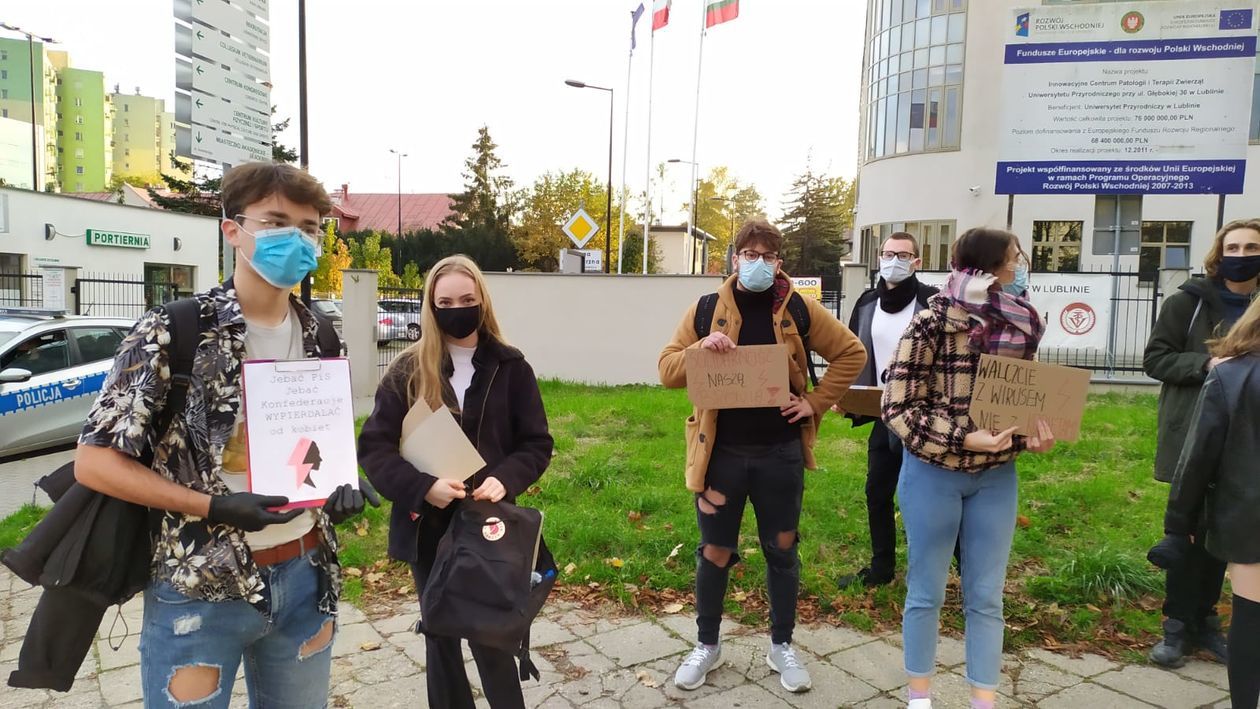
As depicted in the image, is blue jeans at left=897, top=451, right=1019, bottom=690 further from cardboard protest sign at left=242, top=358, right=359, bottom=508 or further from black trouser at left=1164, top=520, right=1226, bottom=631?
cardboard protest sign at left=242, top=358, right=359, bottom=508

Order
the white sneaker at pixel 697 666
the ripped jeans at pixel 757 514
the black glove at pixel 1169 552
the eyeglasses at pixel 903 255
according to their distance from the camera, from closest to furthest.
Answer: the black glove at pixel 1169 552 → the ripped jeans at pixel 757 514 → the white sneaker at pixel 697 666 → the eyeglasses at pixel 903 255

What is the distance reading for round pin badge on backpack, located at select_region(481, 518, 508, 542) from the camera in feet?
8.25

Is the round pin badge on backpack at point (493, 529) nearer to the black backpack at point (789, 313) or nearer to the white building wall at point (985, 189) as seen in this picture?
the black backpack at point (789, 313)

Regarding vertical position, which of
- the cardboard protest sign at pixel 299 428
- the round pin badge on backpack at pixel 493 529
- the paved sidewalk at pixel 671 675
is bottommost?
the paved sidewalk at pixel 671 675

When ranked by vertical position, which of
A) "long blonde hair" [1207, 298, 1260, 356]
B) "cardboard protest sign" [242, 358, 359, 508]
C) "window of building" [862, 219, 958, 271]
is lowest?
"cardboard protest sign" [242, 358, 359, 508]

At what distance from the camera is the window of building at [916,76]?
24484 mm

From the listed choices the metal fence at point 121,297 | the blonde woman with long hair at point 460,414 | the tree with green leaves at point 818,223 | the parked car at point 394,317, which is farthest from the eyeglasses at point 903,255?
the tree with green leaves at point 818,223

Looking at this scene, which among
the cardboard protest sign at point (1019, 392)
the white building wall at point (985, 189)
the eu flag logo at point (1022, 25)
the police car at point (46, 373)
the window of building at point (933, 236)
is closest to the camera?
the cardboard protest sign at point (1019, 392)

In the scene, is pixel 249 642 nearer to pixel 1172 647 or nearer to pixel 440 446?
pixel 440 446

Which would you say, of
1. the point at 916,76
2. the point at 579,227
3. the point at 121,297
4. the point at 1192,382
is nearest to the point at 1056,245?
the point at 916,76

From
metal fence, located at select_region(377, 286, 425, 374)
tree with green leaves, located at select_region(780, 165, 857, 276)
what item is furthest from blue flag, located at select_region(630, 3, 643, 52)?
tree with green leaves, located at select_region(780, 165, 857, 276)

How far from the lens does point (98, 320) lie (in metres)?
9.99

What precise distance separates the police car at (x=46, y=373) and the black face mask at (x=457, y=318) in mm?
7344

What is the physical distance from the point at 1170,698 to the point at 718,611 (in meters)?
2.10
